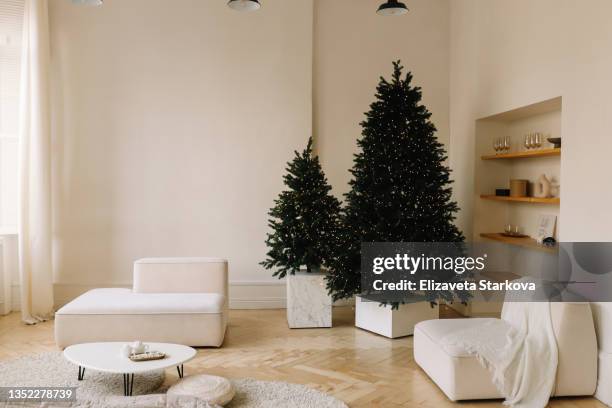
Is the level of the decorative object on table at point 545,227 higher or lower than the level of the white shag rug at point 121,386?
higher

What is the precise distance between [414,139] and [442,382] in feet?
6.81

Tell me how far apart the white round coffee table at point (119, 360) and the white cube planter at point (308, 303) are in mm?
1612

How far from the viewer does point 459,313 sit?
18.0 ft

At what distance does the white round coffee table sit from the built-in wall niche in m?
3.09

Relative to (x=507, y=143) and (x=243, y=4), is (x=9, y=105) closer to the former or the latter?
(x=243, y=4)

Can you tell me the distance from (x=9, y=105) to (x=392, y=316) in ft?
14.4

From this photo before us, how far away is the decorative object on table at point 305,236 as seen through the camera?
4953 mm

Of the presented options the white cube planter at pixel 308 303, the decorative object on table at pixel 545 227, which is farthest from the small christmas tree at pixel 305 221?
the decorative object on table at pixel 545 227

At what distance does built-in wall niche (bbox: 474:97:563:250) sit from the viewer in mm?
4695

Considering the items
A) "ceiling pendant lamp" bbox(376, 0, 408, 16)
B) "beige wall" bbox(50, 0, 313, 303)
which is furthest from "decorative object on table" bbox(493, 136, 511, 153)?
"beige wall" bbox(50, 0, 313, 303)

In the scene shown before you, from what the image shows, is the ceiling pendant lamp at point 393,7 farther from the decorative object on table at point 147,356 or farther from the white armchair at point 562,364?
the decorative object on table at point 147,356

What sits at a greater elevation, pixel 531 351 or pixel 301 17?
pixel 301 17

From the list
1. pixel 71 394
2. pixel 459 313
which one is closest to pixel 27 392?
pixel 71 394

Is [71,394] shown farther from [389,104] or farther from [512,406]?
[389,104]
